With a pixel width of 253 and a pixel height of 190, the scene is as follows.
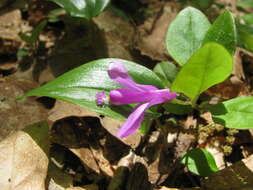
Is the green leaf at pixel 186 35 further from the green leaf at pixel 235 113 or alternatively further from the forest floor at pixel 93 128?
the forest floor at pixel 93 128

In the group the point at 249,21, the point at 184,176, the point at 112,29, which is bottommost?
the point at 184,176

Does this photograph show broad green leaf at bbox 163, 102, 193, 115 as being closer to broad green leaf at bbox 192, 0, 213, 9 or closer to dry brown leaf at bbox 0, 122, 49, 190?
dry brown leaf at bbox 0, 122, 49, 190

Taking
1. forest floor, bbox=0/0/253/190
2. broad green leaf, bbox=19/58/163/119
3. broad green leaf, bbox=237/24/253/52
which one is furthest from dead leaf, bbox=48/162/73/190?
broad green leaf, bbox=237/24/253/52

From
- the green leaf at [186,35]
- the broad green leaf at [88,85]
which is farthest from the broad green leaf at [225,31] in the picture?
the broad green leaf at [88,85]

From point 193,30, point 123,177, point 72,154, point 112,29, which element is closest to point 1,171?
point 72,154

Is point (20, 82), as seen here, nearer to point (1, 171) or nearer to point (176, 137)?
point (1, 171)
